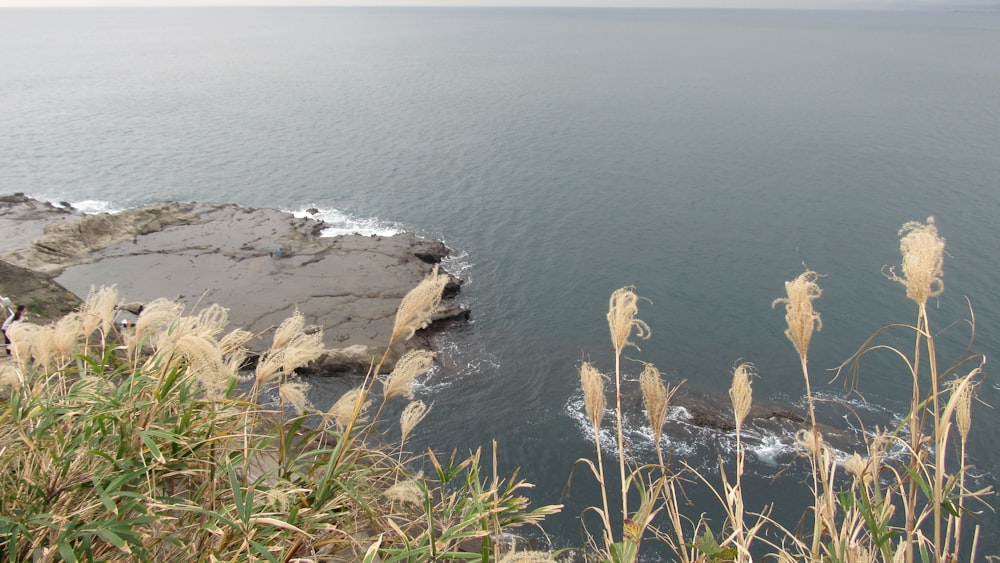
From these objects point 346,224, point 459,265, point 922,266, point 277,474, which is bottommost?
point 459,265

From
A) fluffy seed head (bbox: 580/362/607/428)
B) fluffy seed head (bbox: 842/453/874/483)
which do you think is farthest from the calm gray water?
fluffy seed head (bbox: 580/362/607/428)

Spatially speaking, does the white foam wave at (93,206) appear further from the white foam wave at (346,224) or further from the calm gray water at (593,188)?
the white foam wave at (346,224)

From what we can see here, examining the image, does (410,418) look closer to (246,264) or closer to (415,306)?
(415,306)

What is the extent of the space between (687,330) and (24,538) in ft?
81.0

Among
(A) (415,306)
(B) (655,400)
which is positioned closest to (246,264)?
(A) (415,306)

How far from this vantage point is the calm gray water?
75.6 feet

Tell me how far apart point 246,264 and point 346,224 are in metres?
8.20

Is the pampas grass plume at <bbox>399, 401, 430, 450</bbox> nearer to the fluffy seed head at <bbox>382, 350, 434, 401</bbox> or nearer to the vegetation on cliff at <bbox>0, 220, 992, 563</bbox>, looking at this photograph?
the vegetation on cliff at <bbox>0, 220, 992, 563</bbox>

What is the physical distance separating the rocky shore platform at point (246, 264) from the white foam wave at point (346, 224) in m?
1.01

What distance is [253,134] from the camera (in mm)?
57156

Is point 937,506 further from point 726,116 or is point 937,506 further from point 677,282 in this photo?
point 726,116

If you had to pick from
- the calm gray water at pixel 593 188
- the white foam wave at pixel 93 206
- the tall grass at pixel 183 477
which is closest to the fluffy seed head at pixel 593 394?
the tall grass at pixel 183 477

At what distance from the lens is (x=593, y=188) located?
41.6 m

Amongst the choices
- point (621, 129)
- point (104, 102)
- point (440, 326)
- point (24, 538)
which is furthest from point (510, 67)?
point (24, 538)
